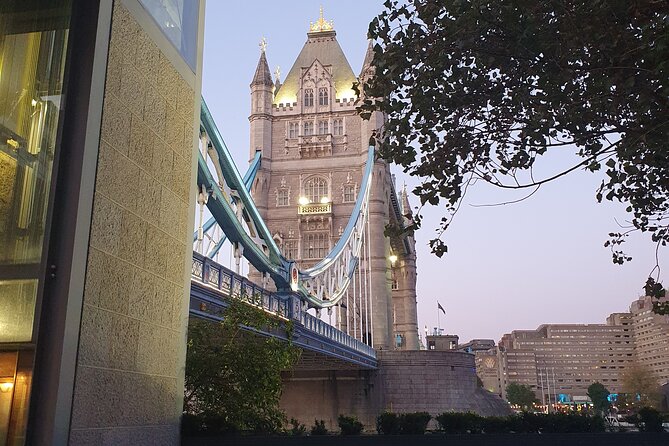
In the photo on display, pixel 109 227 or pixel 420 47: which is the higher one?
pixel 420 47

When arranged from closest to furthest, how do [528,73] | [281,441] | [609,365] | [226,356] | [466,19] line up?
1. [466,19]
2. [528,73]
3. [226,356]
4. [281,441]
5. [609,365]

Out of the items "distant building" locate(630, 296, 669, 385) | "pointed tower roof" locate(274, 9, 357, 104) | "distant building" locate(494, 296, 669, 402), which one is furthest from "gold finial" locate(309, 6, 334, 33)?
"distant building" locate(494, 296, 669, 402)

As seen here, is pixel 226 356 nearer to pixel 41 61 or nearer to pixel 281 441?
pixel 281 441

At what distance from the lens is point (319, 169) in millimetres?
53875

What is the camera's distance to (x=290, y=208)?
52.2 m

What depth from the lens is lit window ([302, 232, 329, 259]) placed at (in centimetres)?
5122

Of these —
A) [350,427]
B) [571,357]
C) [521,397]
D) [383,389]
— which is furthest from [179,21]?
[571,357]

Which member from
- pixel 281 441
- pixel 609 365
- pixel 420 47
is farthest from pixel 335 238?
pixel 609 365

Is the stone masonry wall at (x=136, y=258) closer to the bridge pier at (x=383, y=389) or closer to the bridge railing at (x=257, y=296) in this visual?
the bridge railing at (x=257, y=296)

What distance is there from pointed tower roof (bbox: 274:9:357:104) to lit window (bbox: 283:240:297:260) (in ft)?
40.9

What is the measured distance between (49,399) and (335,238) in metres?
46.7

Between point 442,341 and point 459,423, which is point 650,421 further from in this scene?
point 442,341

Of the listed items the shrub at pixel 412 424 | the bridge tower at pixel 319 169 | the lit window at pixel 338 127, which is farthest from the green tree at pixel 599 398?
the shrub at pixel 412 424

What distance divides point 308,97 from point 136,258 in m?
50.8
